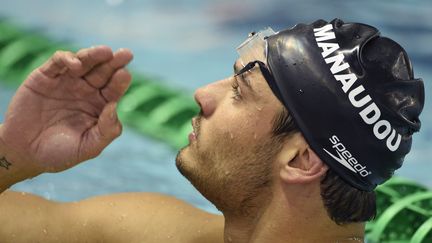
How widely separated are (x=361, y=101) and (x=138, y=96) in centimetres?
231

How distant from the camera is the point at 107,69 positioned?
6.08 ft

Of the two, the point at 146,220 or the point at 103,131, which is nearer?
the point at 103,131

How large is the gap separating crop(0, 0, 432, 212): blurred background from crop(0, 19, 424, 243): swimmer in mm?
1807

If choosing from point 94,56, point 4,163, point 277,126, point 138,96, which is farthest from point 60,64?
point 138,96

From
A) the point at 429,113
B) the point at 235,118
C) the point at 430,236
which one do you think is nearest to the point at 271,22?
the point at 429,113

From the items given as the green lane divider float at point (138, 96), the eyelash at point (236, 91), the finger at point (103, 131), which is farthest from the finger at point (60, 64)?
the green lane divider float at point (138, 96)

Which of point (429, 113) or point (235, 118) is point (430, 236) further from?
point (429, 113)

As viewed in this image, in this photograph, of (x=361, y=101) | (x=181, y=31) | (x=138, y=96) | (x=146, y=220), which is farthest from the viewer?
(x=181, y=31)

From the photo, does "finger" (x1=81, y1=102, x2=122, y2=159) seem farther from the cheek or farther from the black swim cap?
the black swim cap

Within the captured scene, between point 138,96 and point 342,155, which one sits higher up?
point 342,155

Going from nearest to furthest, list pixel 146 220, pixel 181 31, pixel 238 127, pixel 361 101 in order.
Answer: pixel 361 101 → pixel 238 127 → pixel 146 220 → pixel 181 31

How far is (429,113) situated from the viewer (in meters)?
4.03

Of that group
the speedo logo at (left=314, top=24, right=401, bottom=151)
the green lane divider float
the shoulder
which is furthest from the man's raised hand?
the green lane divider float

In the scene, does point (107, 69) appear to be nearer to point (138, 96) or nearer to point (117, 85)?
point (117, 85)
